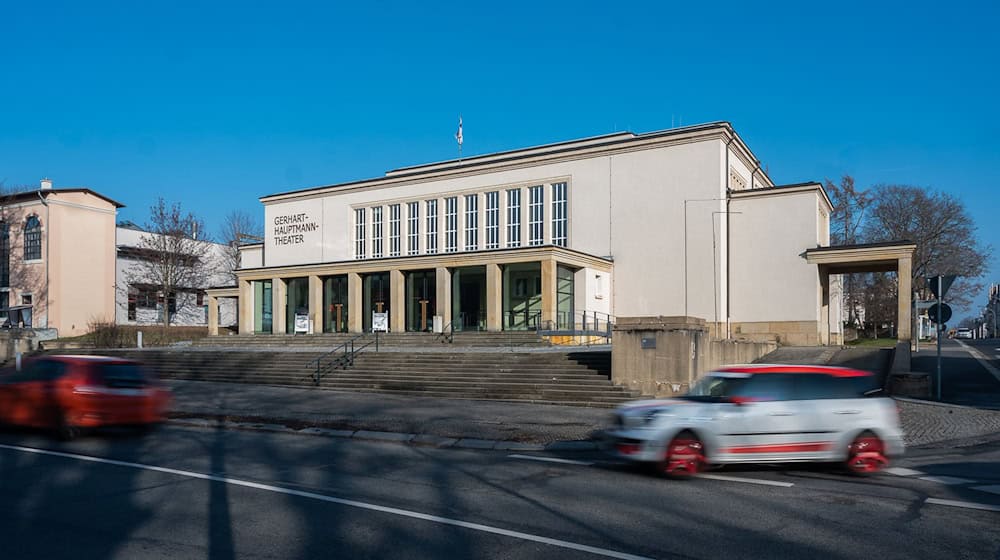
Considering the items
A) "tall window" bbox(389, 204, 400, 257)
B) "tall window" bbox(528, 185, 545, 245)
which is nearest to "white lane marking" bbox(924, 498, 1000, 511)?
"tall window" bbox(528, 185, 545, 245)

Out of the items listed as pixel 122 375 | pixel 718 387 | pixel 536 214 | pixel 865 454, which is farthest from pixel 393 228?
pixel 865 454

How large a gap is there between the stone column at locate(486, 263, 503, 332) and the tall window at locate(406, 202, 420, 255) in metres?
10.3

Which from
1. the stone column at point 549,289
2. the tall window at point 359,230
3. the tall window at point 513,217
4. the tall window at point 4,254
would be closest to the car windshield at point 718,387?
the stone column at point 549,289

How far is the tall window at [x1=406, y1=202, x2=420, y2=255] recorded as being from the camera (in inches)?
1932

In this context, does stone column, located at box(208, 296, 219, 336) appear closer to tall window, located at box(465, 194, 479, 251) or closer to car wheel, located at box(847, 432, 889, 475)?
tall window, located at box(465, 194, 479, 251)

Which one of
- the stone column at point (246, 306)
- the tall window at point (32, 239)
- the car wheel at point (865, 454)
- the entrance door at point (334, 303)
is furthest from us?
the tall window at point (32, 239)

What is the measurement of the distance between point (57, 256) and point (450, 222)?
29.2m

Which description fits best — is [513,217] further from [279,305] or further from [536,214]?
[279,305]

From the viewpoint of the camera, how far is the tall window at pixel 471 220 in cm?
4666

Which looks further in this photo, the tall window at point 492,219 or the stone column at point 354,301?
the tall window at point 492,219

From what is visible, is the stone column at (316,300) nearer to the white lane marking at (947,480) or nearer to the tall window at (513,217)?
the tall window at (513,217)

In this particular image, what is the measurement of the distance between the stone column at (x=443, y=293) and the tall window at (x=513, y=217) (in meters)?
5.23

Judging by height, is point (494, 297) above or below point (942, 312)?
above

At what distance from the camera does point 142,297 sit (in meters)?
63.5
